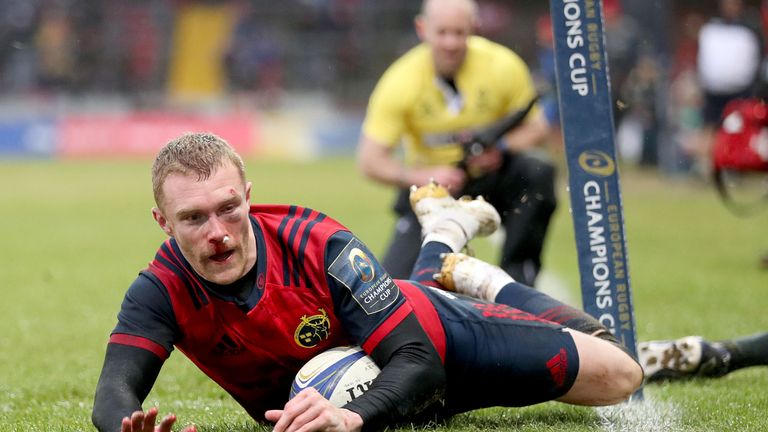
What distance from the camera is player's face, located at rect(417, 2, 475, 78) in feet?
24.7

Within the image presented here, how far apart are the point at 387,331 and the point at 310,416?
52 centimetres

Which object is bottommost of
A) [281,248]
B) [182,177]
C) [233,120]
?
[233,120]

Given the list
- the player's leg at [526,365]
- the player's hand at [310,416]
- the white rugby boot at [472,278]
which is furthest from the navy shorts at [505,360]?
the player's hand at [310,416]

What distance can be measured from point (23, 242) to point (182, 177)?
30.2 feet

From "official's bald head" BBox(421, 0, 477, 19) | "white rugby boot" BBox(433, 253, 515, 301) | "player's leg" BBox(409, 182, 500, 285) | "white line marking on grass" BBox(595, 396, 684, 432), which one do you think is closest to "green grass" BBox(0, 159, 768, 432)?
"white line marking on grass" BBox(595, 396, 684, 432)

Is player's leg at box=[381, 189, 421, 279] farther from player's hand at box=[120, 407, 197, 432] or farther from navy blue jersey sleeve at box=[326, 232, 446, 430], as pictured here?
player's hand at box=[120, 407, 197, 432]

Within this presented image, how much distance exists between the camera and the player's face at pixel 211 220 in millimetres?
4039

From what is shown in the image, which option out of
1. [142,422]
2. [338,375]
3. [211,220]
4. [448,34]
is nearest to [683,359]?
[338,375]

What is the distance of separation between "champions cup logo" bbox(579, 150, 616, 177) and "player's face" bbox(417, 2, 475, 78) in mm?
2607

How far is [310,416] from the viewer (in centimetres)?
380

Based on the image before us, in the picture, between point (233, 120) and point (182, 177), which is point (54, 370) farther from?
point (233, 120)

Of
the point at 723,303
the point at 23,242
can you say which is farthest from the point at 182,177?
the point at 23,242

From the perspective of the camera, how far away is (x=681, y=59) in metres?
29.6

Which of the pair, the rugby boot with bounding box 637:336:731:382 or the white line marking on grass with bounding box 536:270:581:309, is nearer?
the rugby boot with bounding box 637:336:731:382
